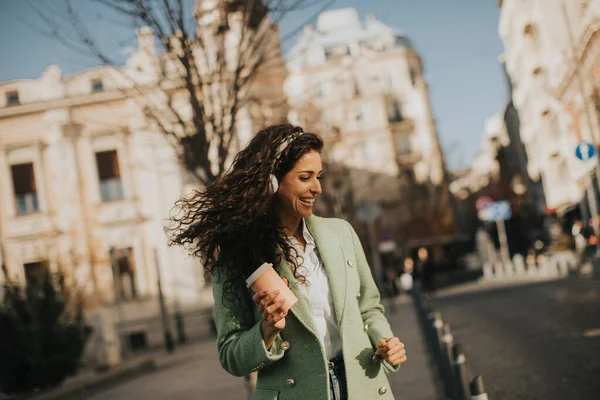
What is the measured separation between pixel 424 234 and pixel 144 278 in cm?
3391

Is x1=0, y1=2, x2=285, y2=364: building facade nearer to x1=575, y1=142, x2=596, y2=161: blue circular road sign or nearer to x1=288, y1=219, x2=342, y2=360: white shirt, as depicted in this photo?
x1=575, y1=142, x2=596, y2=161: blue circular road sign

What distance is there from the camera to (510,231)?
7069 cm

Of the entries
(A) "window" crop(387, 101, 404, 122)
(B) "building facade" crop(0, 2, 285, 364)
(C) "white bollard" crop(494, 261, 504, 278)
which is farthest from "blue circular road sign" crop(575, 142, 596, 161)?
(A) "window" crop(387, 101, 404, 122)

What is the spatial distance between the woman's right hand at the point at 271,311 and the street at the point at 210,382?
590 cm

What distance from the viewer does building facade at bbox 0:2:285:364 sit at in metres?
30.7

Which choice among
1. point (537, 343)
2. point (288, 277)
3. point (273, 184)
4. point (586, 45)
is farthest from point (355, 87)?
point (288, 277)

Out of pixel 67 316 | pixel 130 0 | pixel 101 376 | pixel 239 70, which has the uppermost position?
pixel 130 0

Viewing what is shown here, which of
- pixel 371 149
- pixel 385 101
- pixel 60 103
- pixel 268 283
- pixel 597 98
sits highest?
pixel 385 101

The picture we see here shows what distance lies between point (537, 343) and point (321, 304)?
882 cm

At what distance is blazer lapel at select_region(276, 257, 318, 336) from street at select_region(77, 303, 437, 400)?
5760mm

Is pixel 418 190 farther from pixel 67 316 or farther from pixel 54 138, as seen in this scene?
pixel 67 316

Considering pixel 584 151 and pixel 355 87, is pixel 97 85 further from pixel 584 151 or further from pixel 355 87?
pixel 355 87

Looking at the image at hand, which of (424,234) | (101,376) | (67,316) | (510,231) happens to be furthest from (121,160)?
(510,231)

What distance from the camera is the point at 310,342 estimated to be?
262cm
